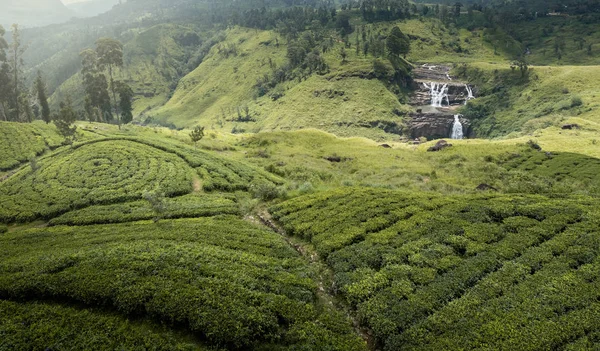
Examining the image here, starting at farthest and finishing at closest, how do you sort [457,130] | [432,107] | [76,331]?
1. [432,107]
2. [457,130]
3. [76,331]

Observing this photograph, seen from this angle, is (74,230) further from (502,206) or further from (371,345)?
(502,206)


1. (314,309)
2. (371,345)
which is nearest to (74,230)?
(314,309)

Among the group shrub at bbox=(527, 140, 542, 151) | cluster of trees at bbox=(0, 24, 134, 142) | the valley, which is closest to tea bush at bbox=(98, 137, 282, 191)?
the valley

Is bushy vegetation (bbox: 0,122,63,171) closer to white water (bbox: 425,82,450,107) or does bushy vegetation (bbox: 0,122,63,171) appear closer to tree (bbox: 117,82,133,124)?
tree (bbox: 117,82,133,124)

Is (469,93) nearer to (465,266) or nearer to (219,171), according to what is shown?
(219,171)

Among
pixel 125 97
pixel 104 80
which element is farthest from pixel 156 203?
pixel 104 80

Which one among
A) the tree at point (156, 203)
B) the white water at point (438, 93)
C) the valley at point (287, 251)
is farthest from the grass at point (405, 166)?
the white water at point (438, 93)

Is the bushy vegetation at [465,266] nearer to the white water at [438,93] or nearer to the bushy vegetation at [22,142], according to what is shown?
the bushy vegetation at [22,142]
